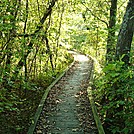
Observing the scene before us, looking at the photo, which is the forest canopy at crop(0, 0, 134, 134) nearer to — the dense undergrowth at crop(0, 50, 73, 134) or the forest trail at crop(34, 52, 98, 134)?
the dense undergrowth at crop(0, 50, 73, 134)

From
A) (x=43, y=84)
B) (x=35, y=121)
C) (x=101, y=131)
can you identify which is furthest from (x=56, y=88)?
(x=101, y=131)

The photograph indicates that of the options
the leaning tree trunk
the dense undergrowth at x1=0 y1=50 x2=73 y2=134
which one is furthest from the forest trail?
the leaning tree trunk

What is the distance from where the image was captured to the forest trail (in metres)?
7.42

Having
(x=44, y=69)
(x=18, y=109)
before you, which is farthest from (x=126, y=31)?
(x=44, y=69)

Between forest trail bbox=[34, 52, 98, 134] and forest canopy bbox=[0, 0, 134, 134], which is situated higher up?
forest canopy bbox=[0, 0, 134, 134]

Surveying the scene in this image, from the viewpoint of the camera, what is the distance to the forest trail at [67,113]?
7418 millimetres

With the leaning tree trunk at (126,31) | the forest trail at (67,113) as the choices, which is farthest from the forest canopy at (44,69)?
the forest trail at (67,113)

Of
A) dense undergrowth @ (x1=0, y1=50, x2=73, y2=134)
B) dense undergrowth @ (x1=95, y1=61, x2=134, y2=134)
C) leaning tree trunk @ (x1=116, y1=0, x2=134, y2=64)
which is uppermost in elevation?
leaning tree trunk @ (x1=116, y1=0, x2=134, y2=64)

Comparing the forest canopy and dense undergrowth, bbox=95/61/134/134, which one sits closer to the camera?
dense undergrowth, bbox=95/61/134/134

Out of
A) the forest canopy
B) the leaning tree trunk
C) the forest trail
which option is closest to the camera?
the forest canopy

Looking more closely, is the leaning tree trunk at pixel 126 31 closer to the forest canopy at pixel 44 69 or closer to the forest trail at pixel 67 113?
the forest canopy at pixel 44 69

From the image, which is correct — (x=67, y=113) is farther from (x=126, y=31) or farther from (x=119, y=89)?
(x=126, y=31)

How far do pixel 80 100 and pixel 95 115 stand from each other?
216cm

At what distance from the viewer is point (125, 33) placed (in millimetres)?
7457
